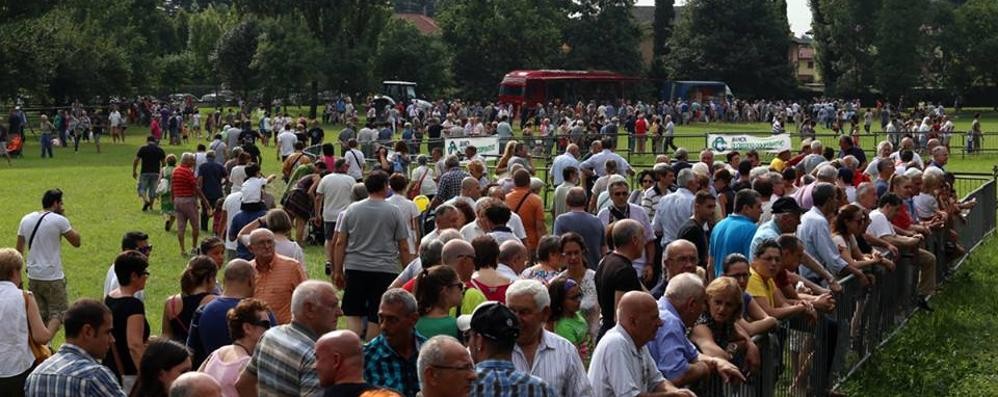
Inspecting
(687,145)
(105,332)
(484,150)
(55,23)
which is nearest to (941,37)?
(687,145)

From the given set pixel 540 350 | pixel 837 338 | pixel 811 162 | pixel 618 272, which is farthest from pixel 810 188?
pixel 540 350

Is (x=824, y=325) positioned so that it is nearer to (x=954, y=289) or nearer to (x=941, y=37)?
(x=954, y=289)

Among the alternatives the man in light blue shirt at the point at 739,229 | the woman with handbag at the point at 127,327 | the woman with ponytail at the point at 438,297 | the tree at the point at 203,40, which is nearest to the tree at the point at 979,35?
the tree at the point at 203,40

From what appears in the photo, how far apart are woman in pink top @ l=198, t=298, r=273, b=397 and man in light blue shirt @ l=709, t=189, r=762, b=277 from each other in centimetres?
491

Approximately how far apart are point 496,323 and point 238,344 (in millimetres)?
1825

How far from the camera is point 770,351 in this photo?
8.45m

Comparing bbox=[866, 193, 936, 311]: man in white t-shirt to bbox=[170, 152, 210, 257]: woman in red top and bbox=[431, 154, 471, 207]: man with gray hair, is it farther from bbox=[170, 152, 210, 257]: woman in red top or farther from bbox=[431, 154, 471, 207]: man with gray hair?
bbox=[170, 152, 210, 257]: woman in red top

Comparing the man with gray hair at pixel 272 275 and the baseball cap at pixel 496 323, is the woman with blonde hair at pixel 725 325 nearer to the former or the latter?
the baseball cap at pixel 496 323

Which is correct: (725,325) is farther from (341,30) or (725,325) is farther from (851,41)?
(851,41)

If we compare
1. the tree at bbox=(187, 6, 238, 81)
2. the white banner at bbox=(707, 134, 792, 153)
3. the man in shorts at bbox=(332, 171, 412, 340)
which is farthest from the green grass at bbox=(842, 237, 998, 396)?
the tree at bbox=(187, 6, 238, 81)

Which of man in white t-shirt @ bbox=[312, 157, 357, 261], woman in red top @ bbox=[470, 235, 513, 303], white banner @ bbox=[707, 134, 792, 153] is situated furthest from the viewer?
white banner @ bbox=[707, 134, 792, 153]

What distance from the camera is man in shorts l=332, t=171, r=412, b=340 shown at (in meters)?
11.7

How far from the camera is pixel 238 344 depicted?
7.11 metres

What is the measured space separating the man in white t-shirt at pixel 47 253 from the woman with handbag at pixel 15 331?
3262 mm
